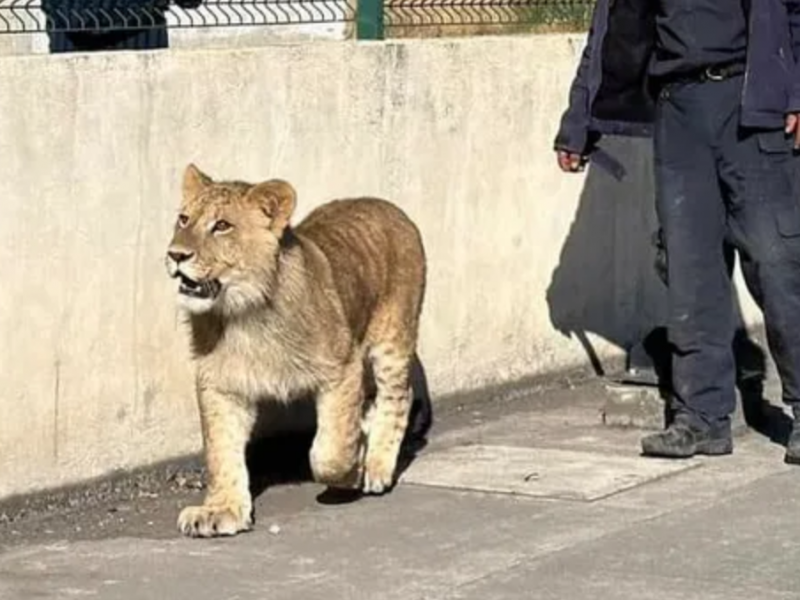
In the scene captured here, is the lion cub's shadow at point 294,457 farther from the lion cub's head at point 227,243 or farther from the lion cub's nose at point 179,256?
the lion cub's nose at point 179,256

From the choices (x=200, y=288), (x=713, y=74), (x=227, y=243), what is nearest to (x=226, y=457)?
(x=200, y=288)

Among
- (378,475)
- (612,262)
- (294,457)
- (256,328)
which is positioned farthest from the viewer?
(612,262)

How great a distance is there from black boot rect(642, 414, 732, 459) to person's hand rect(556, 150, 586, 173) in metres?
1.13

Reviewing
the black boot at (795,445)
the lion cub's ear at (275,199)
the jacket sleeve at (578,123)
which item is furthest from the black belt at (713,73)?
the lion cub's ear at (275,199)

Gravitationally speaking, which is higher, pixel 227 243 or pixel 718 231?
pixel 227 243

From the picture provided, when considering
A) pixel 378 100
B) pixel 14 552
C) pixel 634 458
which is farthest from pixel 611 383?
pixel 14 552

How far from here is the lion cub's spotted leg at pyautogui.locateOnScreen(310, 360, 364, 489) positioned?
793 cm

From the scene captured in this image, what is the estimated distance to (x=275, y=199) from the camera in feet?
25.5

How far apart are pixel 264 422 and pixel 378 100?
157 centimetres

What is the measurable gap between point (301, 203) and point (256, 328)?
152 centimetres

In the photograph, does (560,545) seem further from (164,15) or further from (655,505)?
(164,15)

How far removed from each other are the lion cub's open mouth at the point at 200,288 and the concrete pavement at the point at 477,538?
86cm

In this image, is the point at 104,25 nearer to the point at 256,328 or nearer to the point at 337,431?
the point at 256,328

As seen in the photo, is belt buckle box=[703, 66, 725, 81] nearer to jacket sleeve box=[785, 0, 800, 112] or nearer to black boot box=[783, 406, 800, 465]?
jacket sleeve box=[785, 0, 800, 112]
